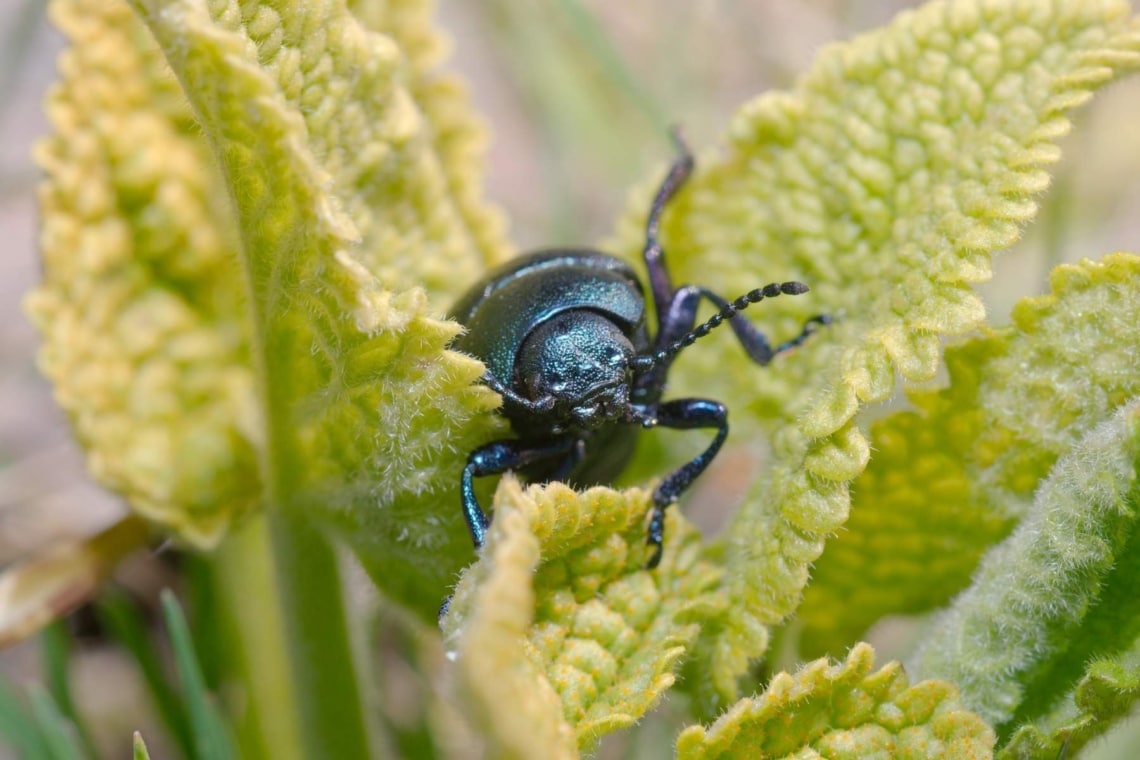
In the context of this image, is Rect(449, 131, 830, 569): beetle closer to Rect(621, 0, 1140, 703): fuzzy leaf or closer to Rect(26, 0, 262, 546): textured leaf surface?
Rect(621, 0, 1140, 703): fuzzy leaf

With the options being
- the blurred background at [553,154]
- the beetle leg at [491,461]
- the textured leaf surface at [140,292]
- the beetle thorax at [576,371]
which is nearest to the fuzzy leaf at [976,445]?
the beetle thorax at [576,371]

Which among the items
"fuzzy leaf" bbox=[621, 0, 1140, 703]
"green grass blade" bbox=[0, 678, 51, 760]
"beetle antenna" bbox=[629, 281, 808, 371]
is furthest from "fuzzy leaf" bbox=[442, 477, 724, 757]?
"green grass blade" bbox=[0, 678, 51, 760]

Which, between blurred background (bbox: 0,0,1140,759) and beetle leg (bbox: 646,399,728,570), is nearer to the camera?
beetle leg (bbox: 646,399,728,570)

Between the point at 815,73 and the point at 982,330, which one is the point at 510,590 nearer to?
the point at 982,330

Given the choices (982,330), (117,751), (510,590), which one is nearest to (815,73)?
(982,330)

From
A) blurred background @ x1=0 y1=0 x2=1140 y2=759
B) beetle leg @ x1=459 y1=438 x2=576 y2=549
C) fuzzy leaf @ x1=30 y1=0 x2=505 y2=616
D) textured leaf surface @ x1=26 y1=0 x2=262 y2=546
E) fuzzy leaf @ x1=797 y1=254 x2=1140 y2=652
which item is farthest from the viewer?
blurred background @ x1=0 y1=0 x2=1140 y2=759

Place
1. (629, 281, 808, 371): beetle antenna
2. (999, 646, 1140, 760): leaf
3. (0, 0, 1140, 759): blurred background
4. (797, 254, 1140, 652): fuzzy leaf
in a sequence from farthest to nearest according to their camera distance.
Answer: (0, 0, 1140, 759): blurred background, (629, 281, 808, 371): beetle antenna, (797, 254, 1140, 652): fuzzy leaf, (999, 646, 1140, 760): leaf
